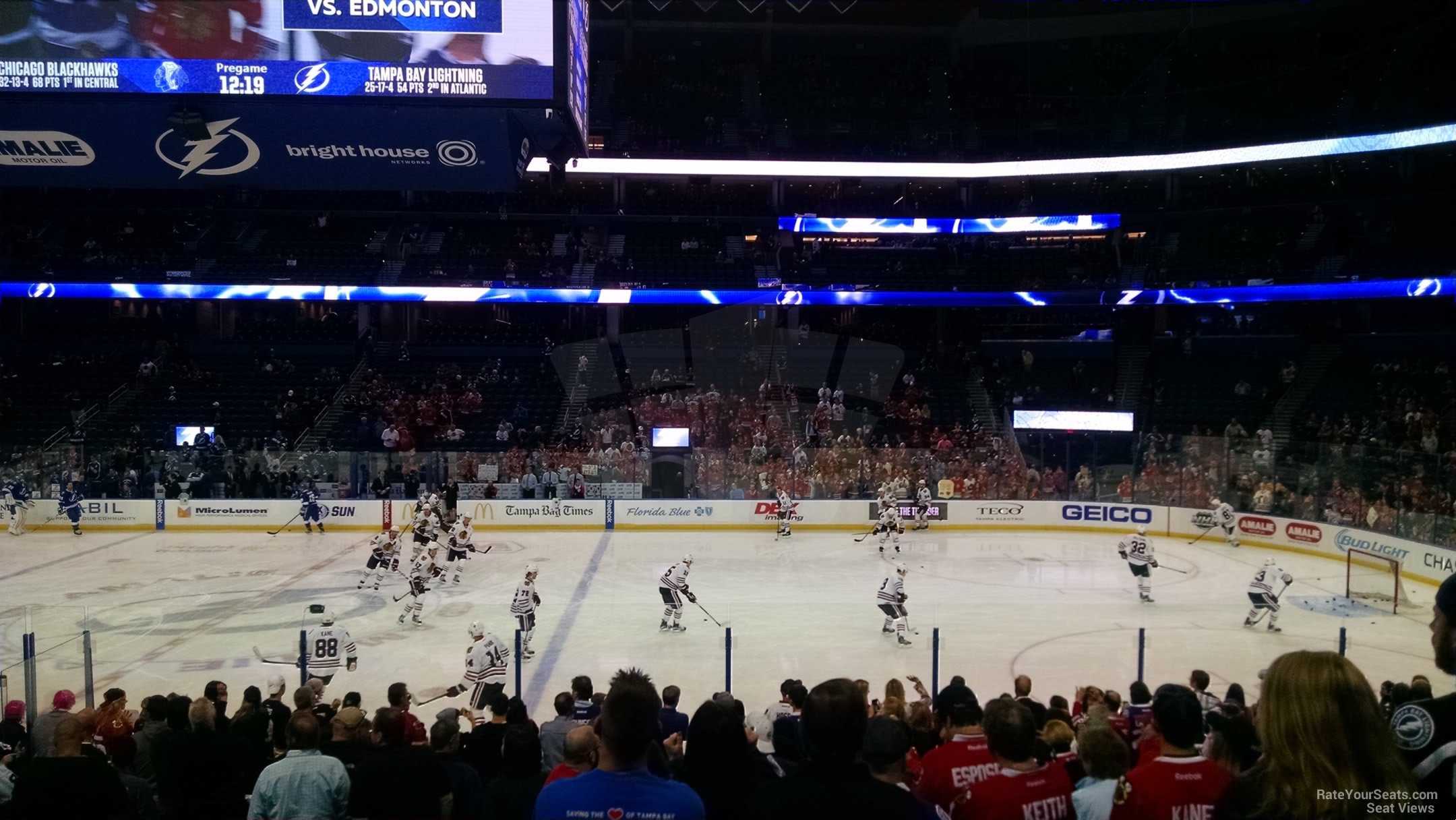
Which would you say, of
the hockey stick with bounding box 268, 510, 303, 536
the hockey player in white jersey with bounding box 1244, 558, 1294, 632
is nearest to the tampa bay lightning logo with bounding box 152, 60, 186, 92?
the hockey player in white jersey with bounding box 1244, 558, 1294, 632

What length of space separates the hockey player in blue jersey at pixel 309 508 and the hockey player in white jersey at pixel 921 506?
15.0 m

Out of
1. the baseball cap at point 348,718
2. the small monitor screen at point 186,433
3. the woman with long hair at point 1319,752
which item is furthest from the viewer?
the small monitor screen at point 186,433

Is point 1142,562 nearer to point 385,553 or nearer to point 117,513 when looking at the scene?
point 385,553

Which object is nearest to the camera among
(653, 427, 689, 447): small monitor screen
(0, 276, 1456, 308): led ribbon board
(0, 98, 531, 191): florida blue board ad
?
(0, 98, 531, 191): florida blue board ad

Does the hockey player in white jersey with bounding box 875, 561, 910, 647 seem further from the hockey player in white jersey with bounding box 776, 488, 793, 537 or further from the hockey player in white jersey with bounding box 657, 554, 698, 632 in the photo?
the hockey player in white jersey with bounding box 776, 488, 793, 537

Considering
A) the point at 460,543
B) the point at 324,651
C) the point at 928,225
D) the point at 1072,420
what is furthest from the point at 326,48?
the point at 928,225

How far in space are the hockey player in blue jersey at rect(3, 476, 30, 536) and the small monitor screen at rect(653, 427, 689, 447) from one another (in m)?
15.8

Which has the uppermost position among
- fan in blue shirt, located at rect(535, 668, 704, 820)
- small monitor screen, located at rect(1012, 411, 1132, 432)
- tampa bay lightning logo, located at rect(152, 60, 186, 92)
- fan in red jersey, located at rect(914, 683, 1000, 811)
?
tampa bay lightning logo, located at rect(152, 60, 186, 92)

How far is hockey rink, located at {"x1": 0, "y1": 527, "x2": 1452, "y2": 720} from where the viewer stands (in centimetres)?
1316

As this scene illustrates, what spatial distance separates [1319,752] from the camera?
2463 millimetres

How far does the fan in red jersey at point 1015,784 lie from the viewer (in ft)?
12.5

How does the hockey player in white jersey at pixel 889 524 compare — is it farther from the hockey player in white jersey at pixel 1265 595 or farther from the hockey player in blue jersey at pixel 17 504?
the hockey player in blue jersey at pixel 17 504

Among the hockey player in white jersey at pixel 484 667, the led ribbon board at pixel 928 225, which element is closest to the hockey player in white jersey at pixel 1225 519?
the led ribbon board at pixel 928 225

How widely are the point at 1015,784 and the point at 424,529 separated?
16656 mm
